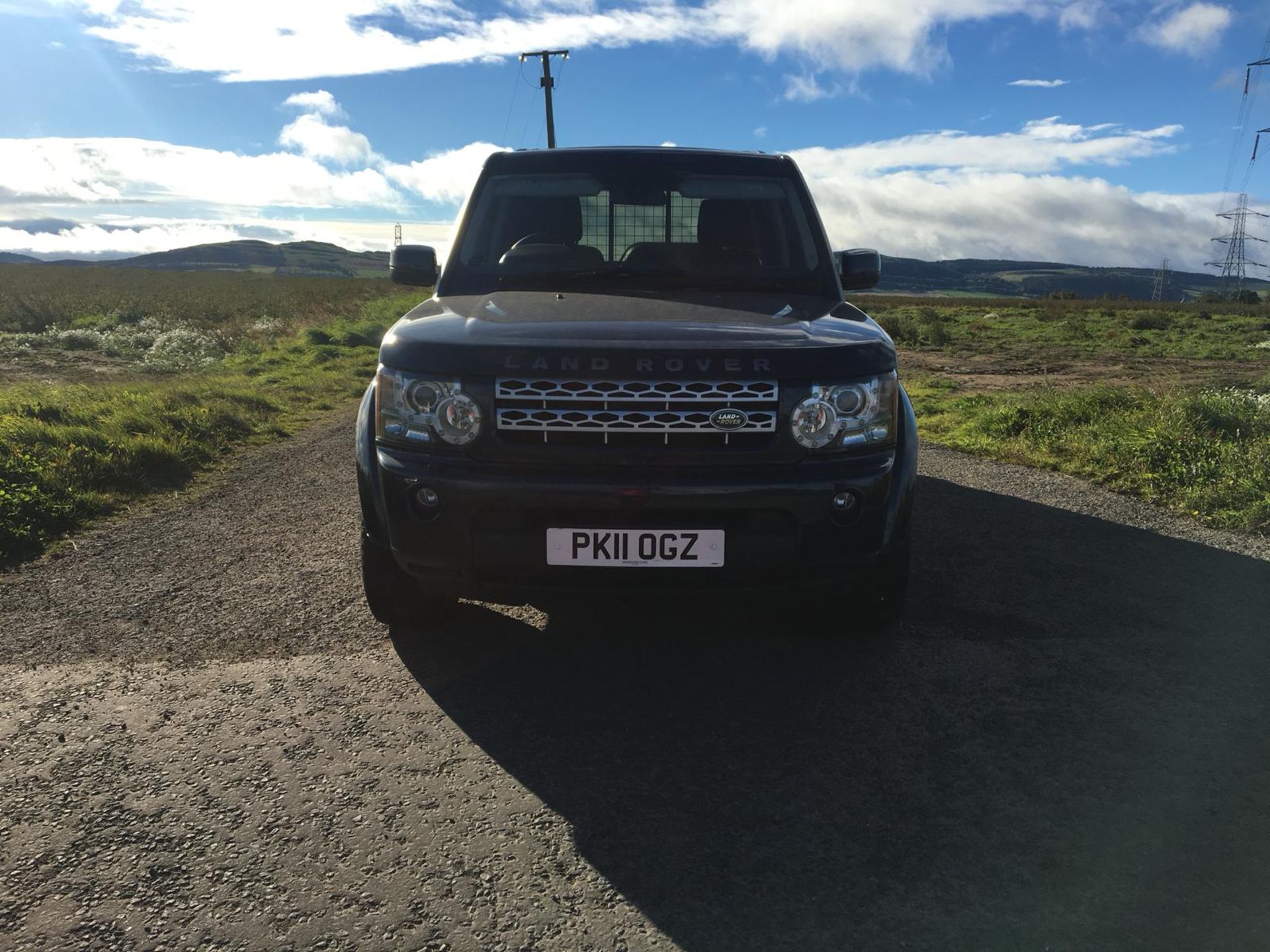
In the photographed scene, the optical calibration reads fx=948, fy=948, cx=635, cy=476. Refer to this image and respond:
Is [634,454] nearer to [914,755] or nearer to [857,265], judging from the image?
[914,755]

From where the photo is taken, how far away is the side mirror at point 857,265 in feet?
14.4

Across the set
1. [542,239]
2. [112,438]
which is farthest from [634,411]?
[112,438]

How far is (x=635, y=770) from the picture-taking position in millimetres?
2668

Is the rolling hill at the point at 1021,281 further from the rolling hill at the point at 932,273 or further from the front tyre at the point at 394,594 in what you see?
the front tyre at the point at 394,594

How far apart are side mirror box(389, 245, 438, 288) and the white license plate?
6.06 feet

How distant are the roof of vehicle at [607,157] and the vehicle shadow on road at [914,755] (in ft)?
6.84

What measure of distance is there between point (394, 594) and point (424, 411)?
32.7 inches

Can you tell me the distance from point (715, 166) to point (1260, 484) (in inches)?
161

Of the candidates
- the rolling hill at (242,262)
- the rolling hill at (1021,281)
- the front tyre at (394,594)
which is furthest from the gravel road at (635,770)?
the rolling hill at (242,262)

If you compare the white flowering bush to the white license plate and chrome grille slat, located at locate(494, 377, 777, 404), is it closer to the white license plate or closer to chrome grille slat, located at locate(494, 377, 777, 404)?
chrome grille slat, located at locate(494, 377, 777, 404)

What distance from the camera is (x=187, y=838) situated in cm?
231

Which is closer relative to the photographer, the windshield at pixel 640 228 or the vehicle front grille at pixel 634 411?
the vehicle front grille at pixel 634 411

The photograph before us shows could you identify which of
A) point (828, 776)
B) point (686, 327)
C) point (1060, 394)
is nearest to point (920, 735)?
point (828, 776)

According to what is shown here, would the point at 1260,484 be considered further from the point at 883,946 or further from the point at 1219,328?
the point at 1219,328
